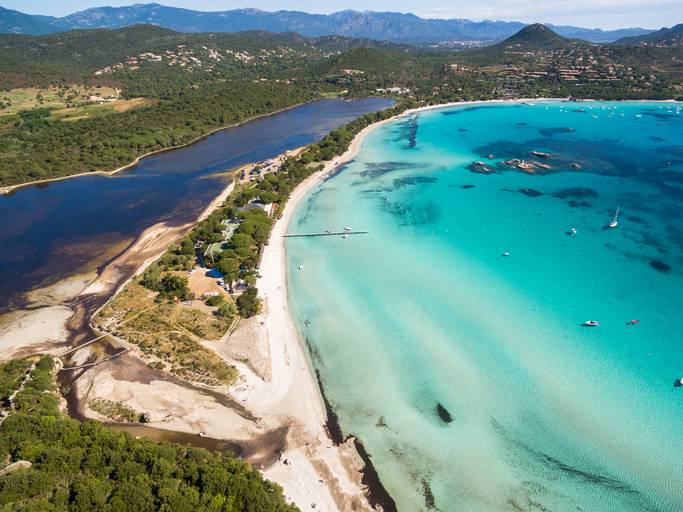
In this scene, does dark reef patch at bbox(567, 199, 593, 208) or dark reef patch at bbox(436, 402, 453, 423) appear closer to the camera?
dark reef patch at bbox(436, 402, 453, 423)

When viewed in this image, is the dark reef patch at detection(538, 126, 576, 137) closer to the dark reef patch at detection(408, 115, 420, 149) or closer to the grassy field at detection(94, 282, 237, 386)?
the dark reef patch at detection(408, 115, 420, 149)

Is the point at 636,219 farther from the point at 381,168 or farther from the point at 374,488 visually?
the point at 374,488

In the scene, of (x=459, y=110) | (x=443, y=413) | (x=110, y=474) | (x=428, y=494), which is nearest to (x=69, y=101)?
(x=459, y=110)

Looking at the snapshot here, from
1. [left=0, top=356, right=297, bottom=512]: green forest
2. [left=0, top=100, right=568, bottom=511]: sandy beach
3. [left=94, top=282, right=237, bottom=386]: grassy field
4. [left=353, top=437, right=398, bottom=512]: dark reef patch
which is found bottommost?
[left=353, top=437, right=398, bottom=512]: dark reef patch

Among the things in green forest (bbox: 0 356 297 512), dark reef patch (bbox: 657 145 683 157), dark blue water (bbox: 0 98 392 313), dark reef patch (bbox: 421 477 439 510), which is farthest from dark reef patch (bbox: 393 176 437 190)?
dark reef patch (bbox: 657 145 683 157)

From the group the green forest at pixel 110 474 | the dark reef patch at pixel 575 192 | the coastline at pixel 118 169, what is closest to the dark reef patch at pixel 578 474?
the green forest at pixel 110 474

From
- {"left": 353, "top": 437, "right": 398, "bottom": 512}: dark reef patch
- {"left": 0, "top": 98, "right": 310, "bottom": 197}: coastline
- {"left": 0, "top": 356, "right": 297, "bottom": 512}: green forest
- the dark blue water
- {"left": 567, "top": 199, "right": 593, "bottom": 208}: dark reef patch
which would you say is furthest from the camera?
{"left": 0, "top": 98, "right": 310, "bottom": 197}: coastline
